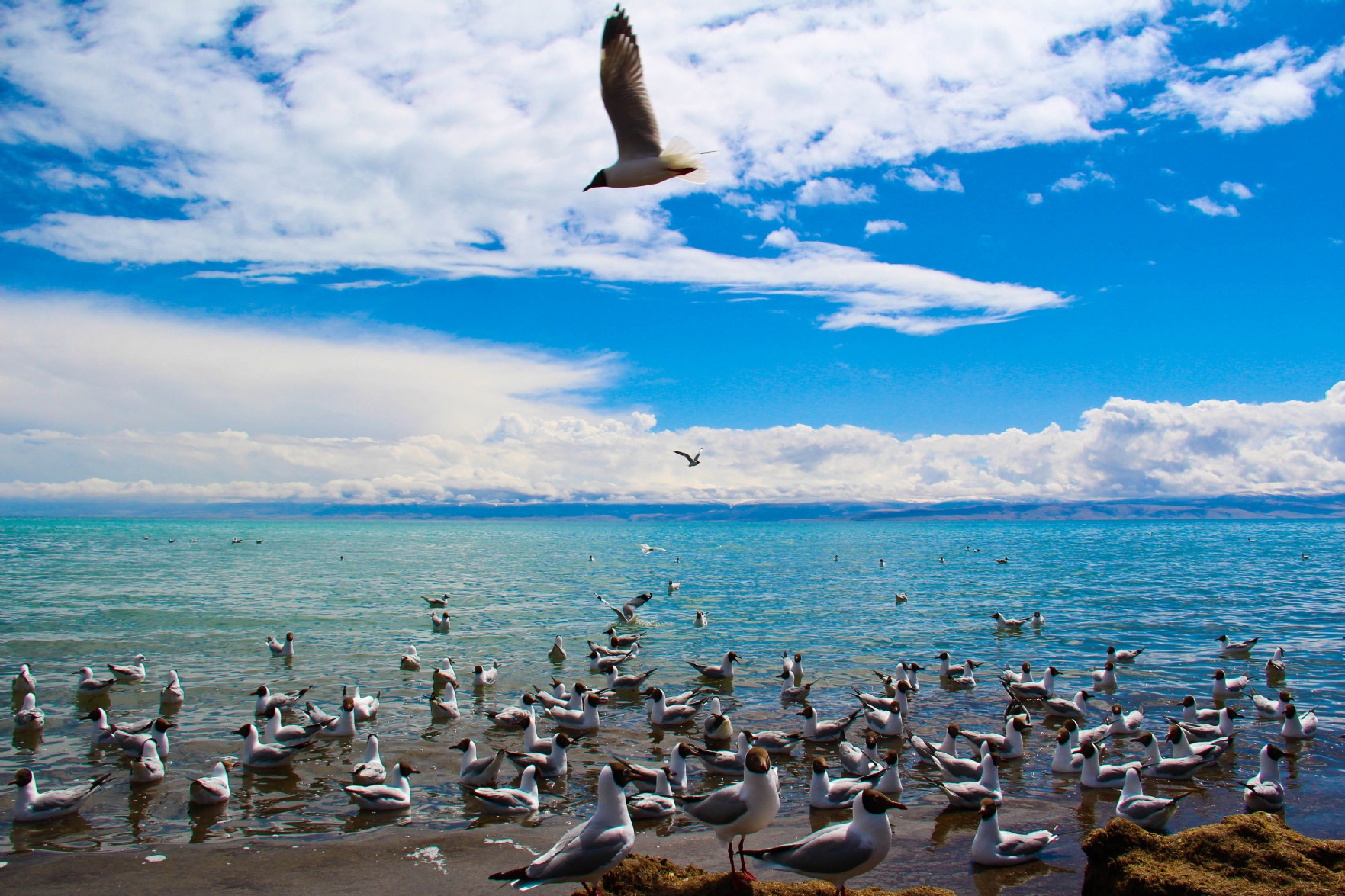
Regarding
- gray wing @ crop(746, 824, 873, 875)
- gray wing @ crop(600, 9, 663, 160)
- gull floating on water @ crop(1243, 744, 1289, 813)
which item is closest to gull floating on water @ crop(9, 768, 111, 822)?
gray wing @ crop(746, 824, 873, 875)

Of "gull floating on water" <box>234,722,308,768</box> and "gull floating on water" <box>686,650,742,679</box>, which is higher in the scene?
"gull floating on water" <box>234,722,308,768</box>

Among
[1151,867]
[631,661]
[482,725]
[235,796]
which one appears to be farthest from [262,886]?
[631,661]

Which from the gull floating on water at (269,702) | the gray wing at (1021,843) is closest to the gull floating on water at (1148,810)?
the gray wing at (1021,843)

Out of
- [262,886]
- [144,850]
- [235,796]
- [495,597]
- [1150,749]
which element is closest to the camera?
[262,886]

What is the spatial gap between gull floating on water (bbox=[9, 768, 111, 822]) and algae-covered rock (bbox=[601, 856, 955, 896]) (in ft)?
29.8

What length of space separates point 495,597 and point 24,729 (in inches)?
1138

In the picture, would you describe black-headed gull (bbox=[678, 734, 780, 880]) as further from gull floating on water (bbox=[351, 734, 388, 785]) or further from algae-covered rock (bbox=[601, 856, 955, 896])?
gull floating on water (bbox=[351, 734, 388, 785])

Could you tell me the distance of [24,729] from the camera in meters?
15.6

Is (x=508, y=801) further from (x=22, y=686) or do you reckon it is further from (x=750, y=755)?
(x=22, y=686)

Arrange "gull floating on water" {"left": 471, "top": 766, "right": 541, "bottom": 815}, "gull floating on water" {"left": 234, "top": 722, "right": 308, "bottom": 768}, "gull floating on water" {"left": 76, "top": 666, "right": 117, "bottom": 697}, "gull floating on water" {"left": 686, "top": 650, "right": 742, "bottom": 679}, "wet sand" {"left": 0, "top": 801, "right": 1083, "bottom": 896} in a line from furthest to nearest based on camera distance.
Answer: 1. "gull floating on water" {"left": 686, "top": 650, "right": 742, "bottom": 679}
2. "gull floating on water" {"left": 76, "top": 666, "right": 117, "bottom": 697}
3. "gull floating on water" {"left": 234, "top": 722, "right": 308, "bottom": 768}
4. "gull floating on water" {"left": 471, "top": 766, "right": 541, "bottom": 815}
5. "wet sand" {"left": 0, "top": 801, "right": 1083, "bottom": 896}

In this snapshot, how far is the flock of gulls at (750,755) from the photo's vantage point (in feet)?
24.3

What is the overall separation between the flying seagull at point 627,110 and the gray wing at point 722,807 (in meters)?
6.09

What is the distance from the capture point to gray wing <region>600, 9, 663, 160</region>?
21.4 feet

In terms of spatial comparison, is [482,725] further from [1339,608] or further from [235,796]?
[1339,608]
